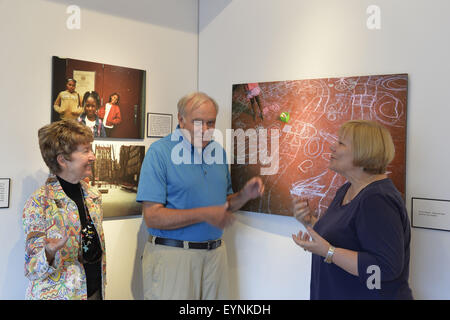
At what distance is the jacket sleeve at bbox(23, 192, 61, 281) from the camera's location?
5.76ft

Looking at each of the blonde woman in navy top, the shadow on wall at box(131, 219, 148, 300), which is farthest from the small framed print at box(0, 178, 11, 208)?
the blonde woman in navy top

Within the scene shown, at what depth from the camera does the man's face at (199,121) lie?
1.99 metres

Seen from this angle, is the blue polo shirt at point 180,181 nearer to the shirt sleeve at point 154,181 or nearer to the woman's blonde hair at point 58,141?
the shirt sleeve at point 154,181

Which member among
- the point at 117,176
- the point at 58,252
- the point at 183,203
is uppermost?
the point at 117,176

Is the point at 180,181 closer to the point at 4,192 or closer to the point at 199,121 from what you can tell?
the point at 199,121

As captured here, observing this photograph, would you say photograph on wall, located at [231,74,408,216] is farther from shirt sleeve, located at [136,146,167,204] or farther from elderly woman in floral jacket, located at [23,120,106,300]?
elderly woman in floral jacket, located at [23,120,106,300]

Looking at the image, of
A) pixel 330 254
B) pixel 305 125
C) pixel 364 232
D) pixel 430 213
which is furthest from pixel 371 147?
pixel 305 125

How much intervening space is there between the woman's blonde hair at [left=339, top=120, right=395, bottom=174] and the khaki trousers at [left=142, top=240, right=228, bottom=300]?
3.04 ft

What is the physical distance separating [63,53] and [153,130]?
730 millimetres

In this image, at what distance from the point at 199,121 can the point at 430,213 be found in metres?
1.22

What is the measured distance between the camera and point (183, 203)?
79.3 inches

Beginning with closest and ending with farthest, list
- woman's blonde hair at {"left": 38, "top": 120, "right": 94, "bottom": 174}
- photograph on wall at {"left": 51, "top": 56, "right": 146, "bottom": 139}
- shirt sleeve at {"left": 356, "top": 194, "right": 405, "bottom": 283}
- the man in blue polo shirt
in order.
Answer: shirt sleeve at {"left": 356, "top": 194, "right": 405, "bottom": 283}
woman's blonde hair at {"left": 38, "top": 120, "right": 94, "bottom": 174}
the man in blue polo shirt
photograph on wall at {"left": 51, "top": 56, "right": 146, "bottom": 139}

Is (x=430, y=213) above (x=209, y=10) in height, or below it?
below
